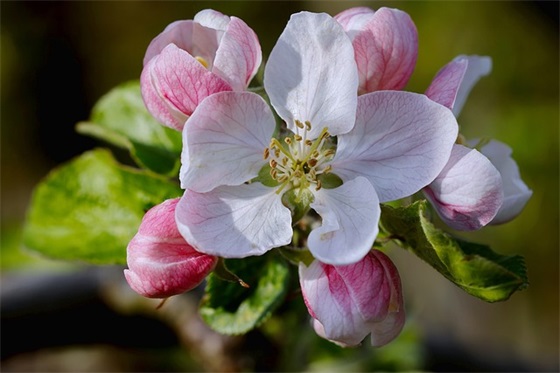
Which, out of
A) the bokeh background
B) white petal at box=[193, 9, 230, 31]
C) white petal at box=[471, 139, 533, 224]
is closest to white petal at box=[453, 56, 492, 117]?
white petal at box=[471, 139, 533, 224]

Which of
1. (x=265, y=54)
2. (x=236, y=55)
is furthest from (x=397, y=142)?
(x=265, y=54)

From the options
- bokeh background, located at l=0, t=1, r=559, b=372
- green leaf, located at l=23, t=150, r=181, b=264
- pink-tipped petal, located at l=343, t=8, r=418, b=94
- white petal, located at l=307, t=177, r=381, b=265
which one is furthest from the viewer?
bokeh background, located at l=0, t=1, r=559, b=372

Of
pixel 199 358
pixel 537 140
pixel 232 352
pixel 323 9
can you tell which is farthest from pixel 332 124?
pixel 323 9

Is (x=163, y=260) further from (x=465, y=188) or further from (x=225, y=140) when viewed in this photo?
(x=465, y=188)

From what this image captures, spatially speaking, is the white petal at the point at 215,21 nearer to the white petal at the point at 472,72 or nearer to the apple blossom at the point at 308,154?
the apple blossom at the point at 308,154

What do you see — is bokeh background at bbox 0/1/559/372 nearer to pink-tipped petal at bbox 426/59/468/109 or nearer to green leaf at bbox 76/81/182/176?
green leaf at bbox 76/81/182/176

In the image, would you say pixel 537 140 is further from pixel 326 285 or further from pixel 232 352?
pixel 326 285

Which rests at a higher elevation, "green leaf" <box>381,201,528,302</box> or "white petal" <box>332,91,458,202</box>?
"white petal" <box>332,91,458,202</box>
